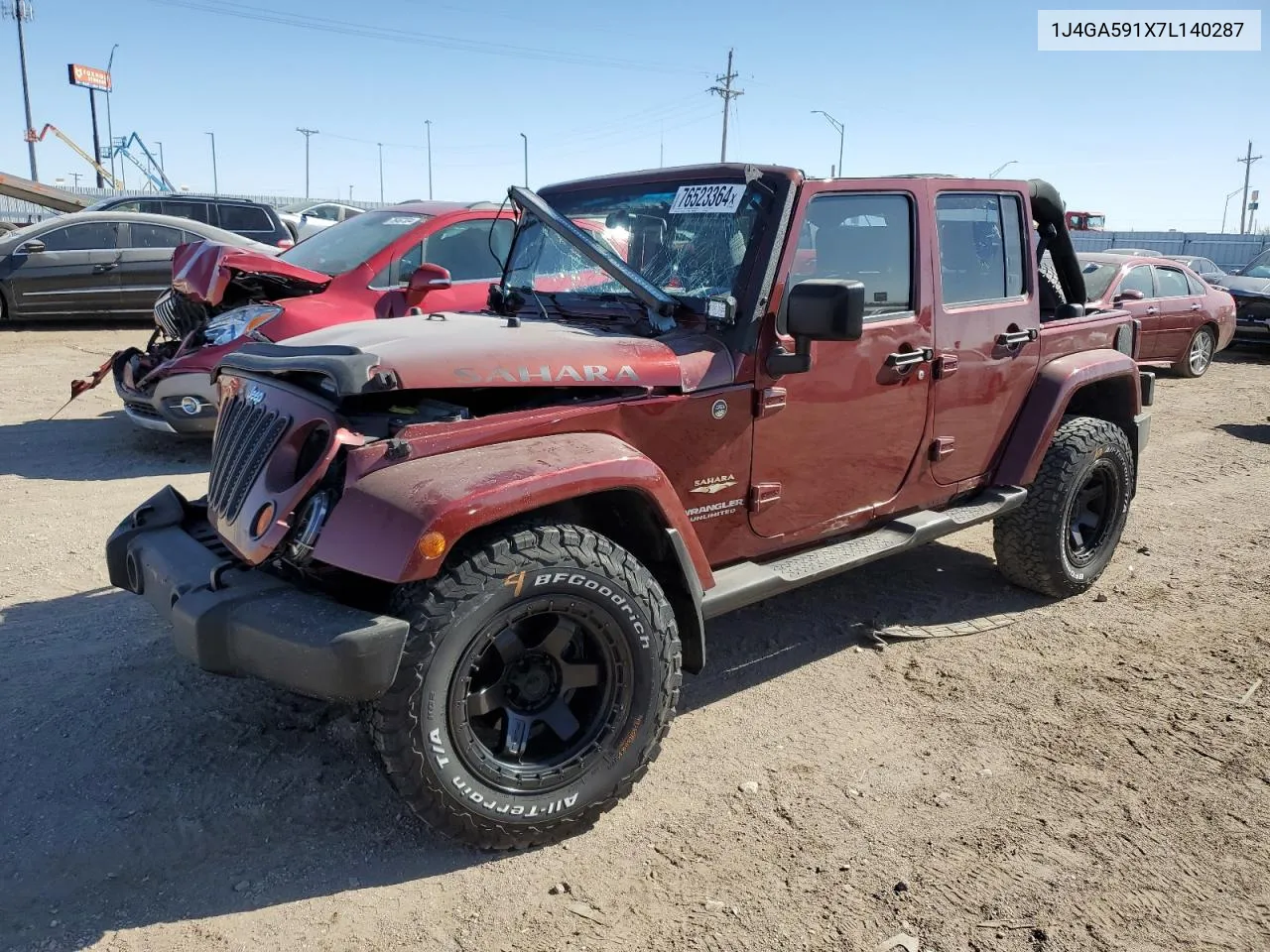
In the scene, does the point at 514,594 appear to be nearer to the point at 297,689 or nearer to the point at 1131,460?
the point at 297,689

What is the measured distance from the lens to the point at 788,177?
344 cm

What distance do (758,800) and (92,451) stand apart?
6131 mm

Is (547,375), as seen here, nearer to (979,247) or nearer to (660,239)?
(660,239)

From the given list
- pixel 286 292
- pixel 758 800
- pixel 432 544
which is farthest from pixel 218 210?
pixel 758 800

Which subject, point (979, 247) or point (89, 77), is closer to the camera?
point (979, 247)

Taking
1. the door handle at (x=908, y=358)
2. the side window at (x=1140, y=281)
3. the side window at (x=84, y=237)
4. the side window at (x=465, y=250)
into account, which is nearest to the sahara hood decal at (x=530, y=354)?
the door handle at (x=908, y=358)

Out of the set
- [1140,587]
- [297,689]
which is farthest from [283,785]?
[1140,587]

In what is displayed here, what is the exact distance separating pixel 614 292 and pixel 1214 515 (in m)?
4.93

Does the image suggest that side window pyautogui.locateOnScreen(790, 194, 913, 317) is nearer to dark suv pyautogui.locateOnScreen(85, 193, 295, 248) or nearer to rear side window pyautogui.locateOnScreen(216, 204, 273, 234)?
dark suv pyautogui.locateOnScreen(85, 193, 295, 248)

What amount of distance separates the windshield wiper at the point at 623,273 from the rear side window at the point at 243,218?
12.1 meters

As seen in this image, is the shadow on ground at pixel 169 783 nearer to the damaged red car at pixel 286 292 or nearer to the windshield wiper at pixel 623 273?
the windshield wiper at pixel 623 273

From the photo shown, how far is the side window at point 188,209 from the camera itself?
45.9 ft

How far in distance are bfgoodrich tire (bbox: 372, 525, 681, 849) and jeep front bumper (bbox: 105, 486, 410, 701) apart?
0.12 meters

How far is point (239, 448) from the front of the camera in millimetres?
3129
